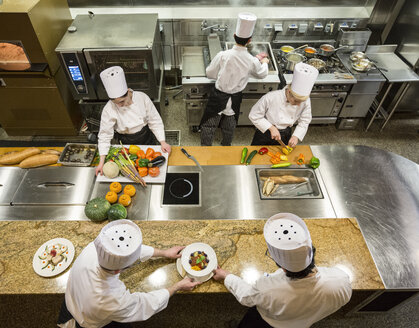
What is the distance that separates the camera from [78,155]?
102 inches

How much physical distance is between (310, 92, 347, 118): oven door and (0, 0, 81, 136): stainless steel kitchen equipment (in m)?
3.30

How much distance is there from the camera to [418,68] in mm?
4094

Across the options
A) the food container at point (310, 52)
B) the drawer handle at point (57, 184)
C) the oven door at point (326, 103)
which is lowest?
the oven door at point (326, 103)

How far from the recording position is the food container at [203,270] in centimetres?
187

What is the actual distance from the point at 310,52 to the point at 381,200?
257cm

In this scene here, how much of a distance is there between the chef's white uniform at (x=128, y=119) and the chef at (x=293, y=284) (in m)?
1.56

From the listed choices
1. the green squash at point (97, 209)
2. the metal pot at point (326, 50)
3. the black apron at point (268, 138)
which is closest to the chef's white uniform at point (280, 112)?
the black apron at point (268, 138)

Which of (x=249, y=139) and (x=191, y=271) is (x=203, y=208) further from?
(x=249, y=139)

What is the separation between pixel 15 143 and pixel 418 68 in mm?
5745

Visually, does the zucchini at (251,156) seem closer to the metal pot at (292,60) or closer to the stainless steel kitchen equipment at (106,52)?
the stainless steel kitchen equipment at (106,52)

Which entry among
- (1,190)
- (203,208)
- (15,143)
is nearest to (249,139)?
(203,208)

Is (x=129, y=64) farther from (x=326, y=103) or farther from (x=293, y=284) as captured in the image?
(x=293, y=284)

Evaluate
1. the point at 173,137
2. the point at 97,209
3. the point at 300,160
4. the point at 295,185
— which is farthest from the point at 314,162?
the point at 173,137

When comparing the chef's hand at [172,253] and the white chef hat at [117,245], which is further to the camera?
the chef's hand at [172,253]
